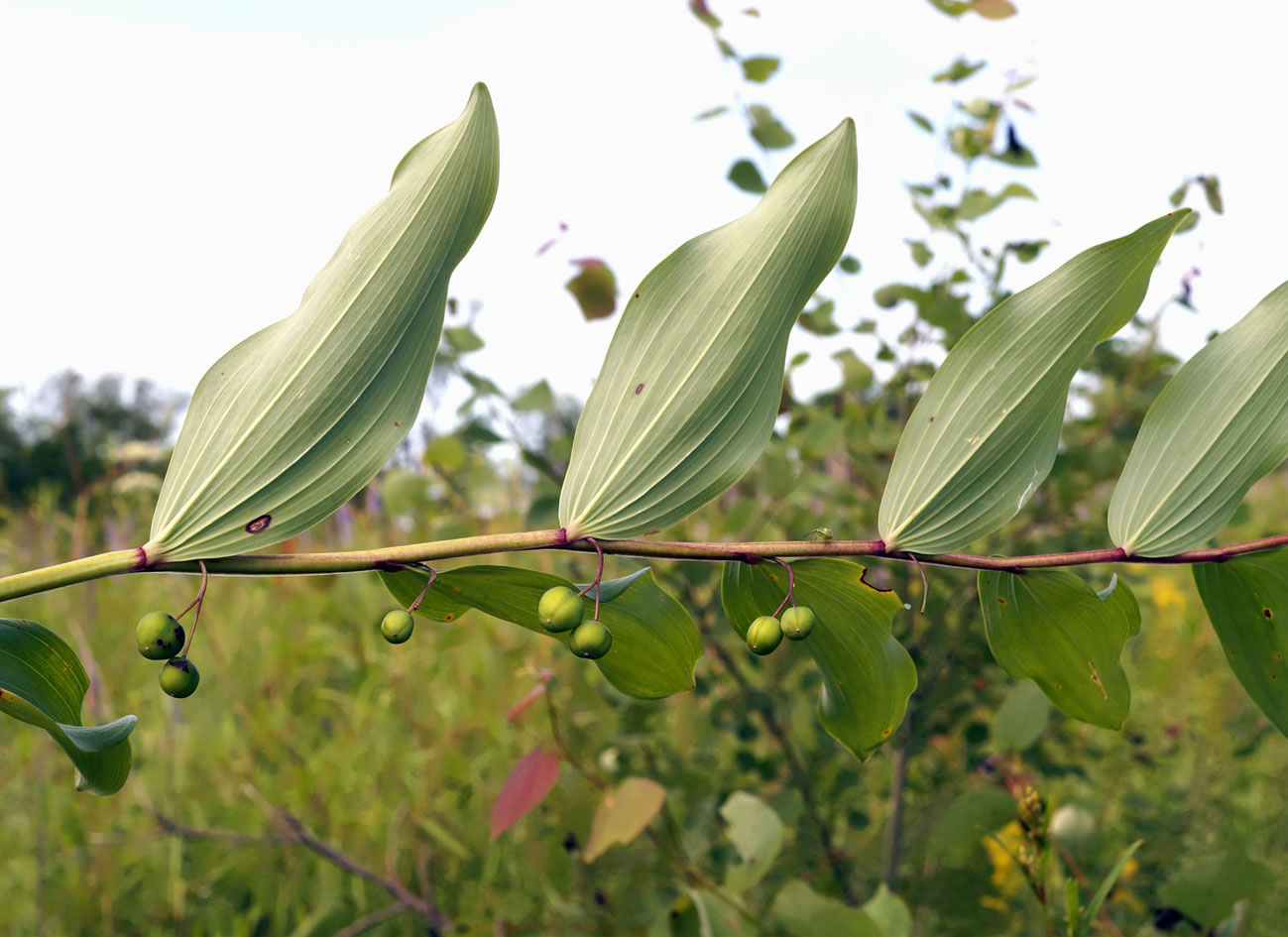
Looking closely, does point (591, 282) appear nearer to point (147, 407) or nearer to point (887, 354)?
point (887, 354)

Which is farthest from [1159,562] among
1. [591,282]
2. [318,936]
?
[318,936]

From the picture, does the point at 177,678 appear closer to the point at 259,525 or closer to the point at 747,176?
the point at 259,525

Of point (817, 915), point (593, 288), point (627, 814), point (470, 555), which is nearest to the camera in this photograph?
point (470, 555)

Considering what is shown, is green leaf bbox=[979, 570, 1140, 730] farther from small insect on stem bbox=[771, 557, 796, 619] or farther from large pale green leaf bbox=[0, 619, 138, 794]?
large pale green leaf bbox=[0, 619, 138, 794]

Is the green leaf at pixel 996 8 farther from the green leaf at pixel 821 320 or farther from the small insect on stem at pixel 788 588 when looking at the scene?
the small insect on stem at pixel 788 588

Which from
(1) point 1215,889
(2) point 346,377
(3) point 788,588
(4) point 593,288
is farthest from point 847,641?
(4) point 593,288

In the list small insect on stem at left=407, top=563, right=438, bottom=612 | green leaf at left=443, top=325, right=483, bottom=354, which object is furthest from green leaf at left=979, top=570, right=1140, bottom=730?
green leaf at left=443, top=325, right=483, bottom=354
